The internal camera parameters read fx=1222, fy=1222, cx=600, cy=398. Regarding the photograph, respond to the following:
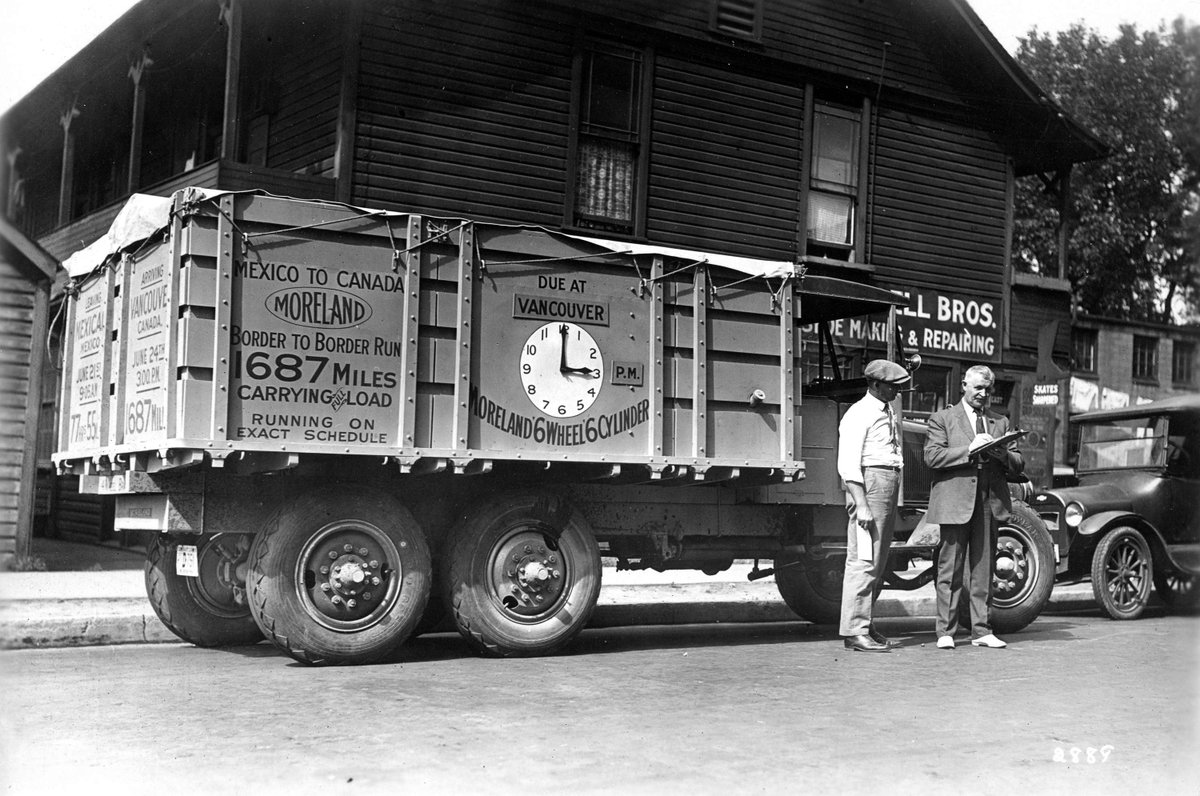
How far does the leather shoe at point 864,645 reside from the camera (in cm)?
838

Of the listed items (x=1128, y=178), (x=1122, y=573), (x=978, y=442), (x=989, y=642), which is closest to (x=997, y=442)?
(x=978, y=442)

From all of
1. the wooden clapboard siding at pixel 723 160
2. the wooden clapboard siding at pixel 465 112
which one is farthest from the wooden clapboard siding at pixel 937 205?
the wooden clapboard siding at pixel 465 112

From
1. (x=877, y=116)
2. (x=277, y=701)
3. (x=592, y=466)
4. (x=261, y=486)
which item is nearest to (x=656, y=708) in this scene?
(x=277, y=701)

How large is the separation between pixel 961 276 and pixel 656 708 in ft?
45.4

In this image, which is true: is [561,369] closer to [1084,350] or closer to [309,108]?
[309,108]

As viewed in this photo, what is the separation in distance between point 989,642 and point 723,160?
901 centimetres

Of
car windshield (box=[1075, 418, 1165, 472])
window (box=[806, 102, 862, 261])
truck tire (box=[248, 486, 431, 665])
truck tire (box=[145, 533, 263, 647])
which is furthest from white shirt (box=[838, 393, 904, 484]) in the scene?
window (box=[806, 102, 862, 261])

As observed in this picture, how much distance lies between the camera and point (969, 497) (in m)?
8.68

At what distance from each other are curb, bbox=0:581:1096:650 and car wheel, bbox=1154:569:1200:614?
3.46 ft

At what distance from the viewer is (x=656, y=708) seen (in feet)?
19.3

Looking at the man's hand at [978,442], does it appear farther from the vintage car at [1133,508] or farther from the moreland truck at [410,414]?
the vintage car at [1133,508]

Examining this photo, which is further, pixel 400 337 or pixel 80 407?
pixel 80 407

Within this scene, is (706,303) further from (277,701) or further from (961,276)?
(961,276)

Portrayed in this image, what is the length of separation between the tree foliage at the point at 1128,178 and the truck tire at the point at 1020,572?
214 centimetres
